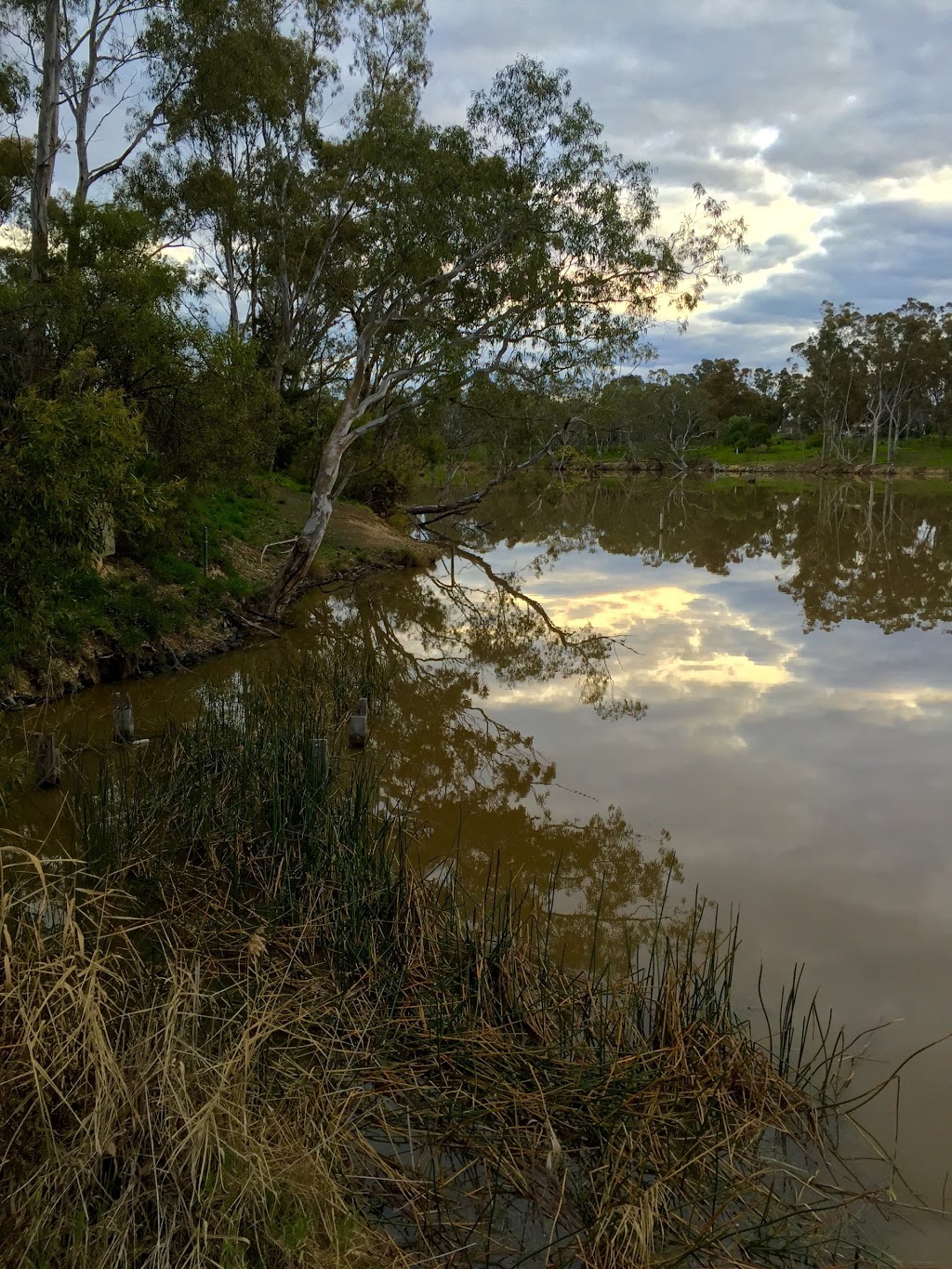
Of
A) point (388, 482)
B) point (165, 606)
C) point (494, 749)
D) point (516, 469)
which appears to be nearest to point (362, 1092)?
point (494, 749)

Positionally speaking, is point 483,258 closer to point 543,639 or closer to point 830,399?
point 543,639

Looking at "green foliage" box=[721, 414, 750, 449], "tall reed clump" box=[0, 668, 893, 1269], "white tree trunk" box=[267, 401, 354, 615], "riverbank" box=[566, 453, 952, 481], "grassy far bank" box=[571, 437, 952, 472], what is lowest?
"tall reed clump" box=[0, 668, 893, 1269]

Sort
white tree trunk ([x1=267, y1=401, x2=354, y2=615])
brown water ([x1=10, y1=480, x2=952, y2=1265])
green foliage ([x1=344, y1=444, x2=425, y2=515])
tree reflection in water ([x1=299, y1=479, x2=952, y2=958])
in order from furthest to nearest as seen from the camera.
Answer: green foliage ([x1=344, y1=444, x2=425, y2=515]) < white tree trunk ([x1=267, y1=401, x2=354, y2=615]) < tree reflection in water ([x1=299, y1=479, x2=952, y2=958]) < brown water ([x1=10, y1=480, x2=952, y2=1265])

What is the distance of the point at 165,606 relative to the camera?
41.7ft

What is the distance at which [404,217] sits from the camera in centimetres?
1617

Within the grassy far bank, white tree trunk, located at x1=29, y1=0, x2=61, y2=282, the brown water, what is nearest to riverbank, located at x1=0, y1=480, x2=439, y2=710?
the brown water

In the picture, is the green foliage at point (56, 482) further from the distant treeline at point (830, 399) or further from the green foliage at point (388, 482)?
the distant treeline at point (830, 399)

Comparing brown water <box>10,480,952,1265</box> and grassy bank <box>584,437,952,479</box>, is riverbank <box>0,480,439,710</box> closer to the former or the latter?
brown water <box>10,480,952,1265</box>

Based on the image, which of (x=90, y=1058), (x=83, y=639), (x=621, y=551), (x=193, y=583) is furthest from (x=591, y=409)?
(x=90, y=1058)

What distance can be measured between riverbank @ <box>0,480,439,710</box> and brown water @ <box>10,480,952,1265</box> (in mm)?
409

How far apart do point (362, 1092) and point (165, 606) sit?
1035 cm

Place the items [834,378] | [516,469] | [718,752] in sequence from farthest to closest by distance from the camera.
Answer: [834,378], [516,469], [718,752]

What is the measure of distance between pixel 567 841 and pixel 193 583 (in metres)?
9.10

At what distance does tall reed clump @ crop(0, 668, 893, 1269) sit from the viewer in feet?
8.35
